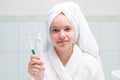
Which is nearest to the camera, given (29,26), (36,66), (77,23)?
(36,66)

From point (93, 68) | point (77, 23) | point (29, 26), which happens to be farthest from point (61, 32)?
point (29, 26)

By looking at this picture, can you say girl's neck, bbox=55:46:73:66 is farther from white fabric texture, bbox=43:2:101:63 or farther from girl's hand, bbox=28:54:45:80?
girl's hand, bbox=28:54:45:80

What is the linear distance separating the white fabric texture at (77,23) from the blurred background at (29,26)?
540mm

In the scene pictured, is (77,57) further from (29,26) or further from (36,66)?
(29,26)

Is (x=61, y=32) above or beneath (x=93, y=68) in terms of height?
above

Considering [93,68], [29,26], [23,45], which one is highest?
[29,26]

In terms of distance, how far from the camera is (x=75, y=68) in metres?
1.20

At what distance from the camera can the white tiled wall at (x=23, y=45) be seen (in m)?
1.73

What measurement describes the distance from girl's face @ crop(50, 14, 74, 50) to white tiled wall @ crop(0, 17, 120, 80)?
59 cm

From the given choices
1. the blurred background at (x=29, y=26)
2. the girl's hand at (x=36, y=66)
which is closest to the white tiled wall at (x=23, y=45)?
the blurred background at (x=29, y=26)

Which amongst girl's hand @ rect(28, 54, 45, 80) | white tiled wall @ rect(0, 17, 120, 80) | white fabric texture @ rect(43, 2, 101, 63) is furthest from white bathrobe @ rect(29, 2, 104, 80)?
white tiled wall @ rect(0, 17, 120, 80)

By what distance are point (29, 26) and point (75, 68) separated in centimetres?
65

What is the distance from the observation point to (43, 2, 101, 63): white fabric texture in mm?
1148

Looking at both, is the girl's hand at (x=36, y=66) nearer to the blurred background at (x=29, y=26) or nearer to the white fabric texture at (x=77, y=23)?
the white fabric texture at (x=77, y=23)
